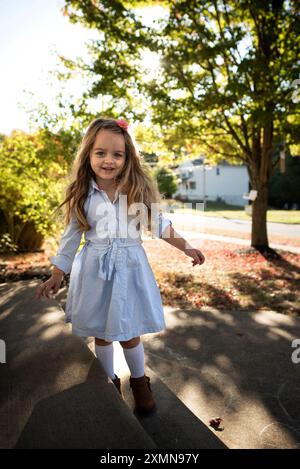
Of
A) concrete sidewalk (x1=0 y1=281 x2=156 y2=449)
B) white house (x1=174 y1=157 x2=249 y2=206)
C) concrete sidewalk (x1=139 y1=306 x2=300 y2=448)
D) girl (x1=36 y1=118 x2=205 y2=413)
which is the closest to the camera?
concrete sidewalk (x1=0 y1=281 x2=156 y2=449)

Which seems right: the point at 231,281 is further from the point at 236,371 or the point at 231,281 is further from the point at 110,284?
the point at 110,284

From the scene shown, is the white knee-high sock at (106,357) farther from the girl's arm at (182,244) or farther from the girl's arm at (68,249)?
the girl's arm at (182,244)

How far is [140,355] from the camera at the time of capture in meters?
2.26

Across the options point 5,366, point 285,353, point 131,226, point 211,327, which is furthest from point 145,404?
point 211,327

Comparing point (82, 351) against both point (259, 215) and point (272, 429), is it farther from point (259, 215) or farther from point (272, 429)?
point (259, 215)

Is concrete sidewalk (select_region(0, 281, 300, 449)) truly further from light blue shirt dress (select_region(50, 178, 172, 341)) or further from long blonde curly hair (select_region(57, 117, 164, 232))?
long blonde curly hair (select_region(57, 117, 164, 232))

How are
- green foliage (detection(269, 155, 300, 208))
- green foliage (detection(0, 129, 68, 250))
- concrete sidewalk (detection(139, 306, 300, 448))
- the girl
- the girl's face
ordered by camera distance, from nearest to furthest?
concrete sidewalk (detection(139, 306, 300, 448))
the girl
the girl's face
green foliage (detection(0, 129, 68, 250))
green foliage (detection(269, 155, 300, 208))

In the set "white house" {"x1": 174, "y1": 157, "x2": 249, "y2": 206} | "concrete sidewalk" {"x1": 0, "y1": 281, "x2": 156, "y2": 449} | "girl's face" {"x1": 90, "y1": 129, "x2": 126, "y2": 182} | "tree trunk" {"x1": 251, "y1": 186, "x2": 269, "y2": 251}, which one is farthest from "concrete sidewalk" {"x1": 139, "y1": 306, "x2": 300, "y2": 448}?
"white house" {"x1": 174, "y1": 157, "x2": 249, "y2": 206}

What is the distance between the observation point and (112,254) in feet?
7.37

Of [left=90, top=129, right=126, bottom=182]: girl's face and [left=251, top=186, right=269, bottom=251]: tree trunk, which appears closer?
[left=90, top=129, right=126, bottom=182]: girl's face

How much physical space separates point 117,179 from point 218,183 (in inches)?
1736

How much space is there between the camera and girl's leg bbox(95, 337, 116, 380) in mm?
2365

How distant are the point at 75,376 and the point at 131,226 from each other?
3.20 ft

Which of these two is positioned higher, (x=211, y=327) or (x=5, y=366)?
(x=5, y=366)
